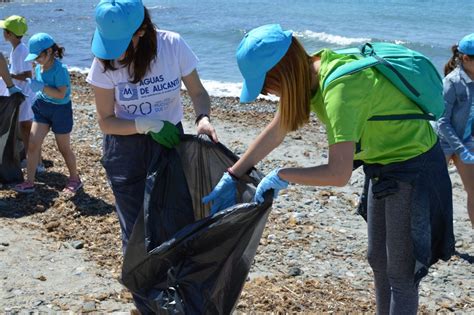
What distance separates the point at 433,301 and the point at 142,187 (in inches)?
75.8

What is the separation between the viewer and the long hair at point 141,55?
3.13 meters

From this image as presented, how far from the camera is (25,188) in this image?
19.7 ft

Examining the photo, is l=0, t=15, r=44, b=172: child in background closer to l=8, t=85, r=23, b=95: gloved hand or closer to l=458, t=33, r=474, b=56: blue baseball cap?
l=8, t=85, r=23, b=95: gloved hand

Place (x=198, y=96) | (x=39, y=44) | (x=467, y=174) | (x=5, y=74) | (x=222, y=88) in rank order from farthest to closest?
1. (x=222, y=88)
2. (x=5, y=74)
3. (x=39, y=44)
4. (x=467, y=174)
5. (x=198, y=96)

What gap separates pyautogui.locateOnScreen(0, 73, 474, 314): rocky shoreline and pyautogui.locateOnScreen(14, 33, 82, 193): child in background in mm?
210

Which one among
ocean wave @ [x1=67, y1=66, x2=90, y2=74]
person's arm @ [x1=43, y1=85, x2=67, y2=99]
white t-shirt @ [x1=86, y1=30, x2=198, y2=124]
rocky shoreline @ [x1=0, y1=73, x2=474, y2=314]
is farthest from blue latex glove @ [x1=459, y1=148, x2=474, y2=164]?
ocean wave @ [x1=67, y1=66, x2=90, y2=74]

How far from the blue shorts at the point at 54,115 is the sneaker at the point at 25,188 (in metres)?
0.55

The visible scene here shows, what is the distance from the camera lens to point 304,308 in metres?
3.83

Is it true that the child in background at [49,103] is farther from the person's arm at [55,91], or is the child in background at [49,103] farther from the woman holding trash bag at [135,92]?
the woman holding trash bag at [135,92]

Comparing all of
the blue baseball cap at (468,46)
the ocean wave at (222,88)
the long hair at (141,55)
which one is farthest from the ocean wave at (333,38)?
the long hair at (141,55)

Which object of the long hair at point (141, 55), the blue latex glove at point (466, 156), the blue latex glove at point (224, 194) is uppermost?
the long hair at point (141, 55)

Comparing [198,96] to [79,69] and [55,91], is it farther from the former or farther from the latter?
[79,69]

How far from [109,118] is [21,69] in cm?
372

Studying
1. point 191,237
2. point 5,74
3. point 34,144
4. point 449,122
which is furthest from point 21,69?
point 191,237
